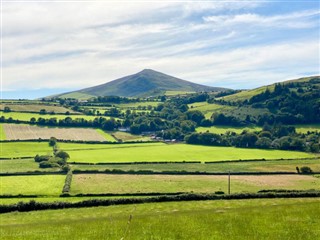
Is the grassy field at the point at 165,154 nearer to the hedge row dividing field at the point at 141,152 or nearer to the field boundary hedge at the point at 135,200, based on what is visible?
the hedge row dividing field at the point at 141,152

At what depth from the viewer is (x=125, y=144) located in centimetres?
16350

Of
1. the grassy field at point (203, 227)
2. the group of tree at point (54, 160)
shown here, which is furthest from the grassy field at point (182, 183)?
the grassy field at point (203, 227)

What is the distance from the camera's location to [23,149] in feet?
465

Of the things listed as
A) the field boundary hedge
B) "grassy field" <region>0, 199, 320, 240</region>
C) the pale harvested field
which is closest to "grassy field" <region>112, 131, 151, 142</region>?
the pale harvested field

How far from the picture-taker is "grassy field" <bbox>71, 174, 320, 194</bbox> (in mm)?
76775

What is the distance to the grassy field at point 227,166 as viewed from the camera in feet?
342

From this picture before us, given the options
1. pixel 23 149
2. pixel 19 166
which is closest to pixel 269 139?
pixel 23 149

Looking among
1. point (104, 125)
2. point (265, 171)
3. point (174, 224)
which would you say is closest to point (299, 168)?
point (265, 171)

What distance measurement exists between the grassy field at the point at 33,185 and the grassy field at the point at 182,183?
12.2 ft

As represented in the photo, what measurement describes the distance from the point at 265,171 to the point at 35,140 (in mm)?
95056

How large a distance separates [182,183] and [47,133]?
104940 mm

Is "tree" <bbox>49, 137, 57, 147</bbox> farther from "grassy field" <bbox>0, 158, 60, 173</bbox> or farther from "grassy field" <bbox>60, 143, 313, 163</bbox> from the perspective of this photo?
"grassy field" <bbox>0, 158, 60, 173</bbox>

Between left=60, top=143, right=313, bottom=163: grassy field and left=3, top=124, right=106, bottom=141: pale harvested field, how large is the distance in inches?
688

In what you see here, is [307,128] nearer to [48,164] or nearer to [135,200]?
[48,164]
